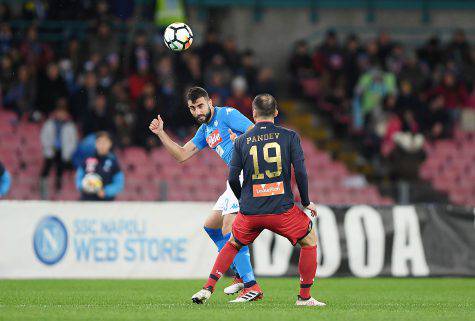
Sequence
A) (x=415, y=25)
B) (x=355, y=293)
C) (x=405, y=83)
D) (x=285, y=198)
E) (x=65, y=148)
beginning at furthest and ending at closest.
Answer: (x=415, y=25)
(x=405, y=83)
(x=65, y=148)
(x=355, y=293)
(x=285, y=198)

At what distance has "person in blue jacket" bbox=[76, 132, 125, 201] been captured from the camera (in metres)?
16.2

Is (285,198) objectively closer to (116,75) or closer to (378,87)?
(116,75)

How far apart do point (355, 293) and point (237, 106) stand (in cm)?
840

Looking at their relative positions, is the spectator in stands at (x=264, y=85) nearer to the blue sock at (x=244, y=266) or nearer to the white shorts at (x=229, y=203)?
the white shorts at (x=229, y=203)

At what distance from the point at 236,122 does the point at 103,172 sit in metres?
6.11

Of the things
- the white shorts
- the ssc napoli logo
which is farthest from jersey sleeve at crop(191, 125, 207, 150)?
the ssc napoli logo

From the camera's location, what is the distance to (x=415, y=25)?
25766mm

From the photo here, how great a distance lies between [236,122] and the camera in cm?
1052

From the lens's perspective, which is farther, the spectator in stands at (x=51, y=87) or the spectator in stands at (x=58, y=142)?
the spectator in stands at (x=51, y=87)

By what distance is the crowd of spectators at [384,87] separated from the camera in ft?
71.2

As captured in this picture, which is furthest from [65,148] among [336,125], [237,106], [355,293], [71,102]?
[355,293]

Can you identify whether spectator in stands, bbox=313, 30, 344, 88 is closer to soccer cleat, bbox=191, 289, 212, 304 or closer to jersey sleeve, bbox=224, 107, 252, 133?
jersey sleeve, bbox=224, 107, 252, 133

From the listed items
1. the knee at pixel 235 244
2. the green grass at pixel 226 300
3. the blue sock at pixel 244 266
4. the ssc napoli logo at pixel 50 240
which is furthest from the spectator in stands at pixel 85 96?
the knee at pixel 235 244

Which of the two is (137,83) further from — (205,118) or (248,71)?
(205,118)
